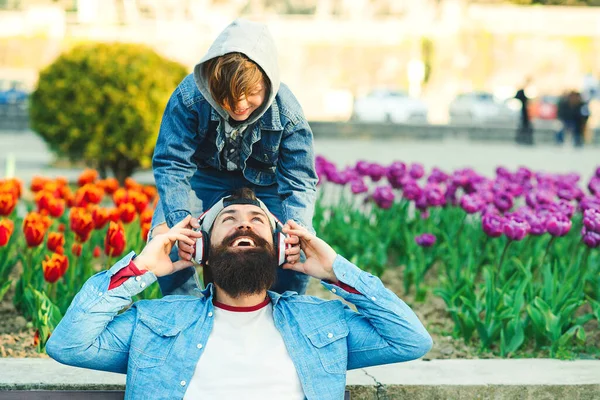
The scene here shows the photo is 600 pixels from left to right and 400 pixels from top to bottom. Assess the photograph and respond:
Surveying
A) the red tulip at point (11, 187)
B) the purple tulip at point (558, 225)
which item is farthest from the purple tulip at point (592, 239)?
the red tulip at point (11, 187)

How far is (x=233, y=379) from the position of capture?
297 centimetres

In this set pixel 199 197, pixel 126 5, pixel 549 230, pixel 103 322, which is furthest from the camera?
pixel 126 5

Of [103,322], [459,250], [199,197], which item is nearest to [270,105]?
[199,197]

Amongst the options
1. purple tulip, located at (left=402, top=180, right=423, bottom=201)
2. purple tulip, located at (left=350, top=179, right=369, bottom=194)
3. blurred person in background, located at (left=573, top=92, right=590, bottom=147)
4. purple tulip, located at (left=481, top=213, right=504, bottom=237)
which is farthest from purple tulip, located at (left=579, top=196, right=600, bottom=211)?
blurred person in background, located at (left=573, top=92, right=590, bottom=147)

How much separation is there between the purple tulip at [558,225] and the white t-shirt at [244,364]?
2.24 m

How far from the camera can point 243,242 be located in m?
3.05

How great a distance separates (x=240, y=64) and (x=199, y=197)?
0.84 meters

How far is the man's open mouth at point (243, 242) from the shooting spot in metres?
3.04

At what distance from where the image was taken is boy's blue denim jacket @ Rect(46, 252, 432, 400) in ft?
9.64

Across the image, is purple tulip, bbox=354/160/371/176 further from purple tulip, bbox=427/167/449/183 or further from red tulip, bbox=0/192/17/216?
red tulip, bbox=0/192/17/216

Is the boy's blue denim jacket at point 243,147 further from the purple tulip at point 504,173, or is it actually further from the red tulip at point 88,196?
the purple tulip at point 504,173

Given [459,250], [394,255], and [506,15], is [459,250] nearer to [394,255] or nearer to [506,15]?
[394,255]

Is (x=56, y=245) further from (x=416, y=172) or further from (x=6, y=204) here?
(x=416, y=172)

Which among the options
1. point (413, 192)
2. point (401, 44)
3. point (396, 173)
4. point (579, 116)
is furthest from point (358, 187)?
point (401, 44)
